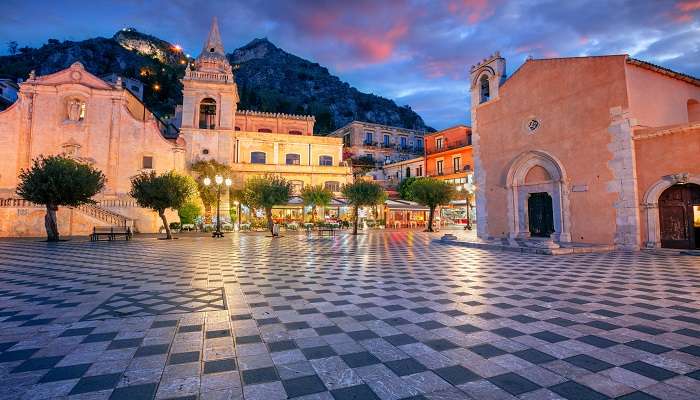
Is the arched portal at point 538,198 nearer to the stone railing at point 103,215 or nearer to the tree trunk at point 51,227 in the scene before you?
the tree trunk at point 51,227

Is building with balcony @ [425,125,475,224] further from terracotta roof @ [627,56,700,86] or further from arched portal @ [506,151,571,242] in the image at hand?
terracotta roof @ [627,56,700,86]

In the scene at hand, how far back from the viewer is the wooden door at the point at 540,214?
1642cm

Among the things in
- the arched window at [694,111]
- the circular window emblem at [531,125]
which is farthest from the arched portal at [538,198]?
the arched window at [694,111]

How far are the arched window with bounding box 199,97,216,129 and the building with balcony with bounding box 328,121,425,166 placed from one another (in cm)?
2056

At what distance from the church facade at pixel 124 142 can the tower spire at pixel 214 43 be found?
0.11 m

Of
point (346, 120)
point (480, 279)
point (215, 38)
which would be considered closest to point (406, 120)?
point (346, 120)

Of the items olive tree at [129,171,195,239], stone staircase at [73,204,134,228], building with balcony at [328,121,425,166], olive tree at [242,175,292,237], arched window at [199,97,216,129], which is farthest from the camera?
building with balcony at [328,121,425,166]

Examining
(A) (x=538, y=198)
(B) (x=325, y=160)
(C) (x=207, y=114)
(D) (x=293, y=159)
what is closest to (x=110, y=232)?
(C) (x=207, y=114)

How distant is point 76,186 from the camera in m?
18.5

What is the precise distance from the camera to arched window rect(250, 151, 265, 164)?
36.5 meters

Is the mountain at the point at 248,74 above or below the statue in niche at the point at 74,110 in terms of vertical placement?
above

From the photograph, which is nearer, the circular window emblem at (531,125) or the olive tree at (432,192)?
the circular window emblem at (531,125)

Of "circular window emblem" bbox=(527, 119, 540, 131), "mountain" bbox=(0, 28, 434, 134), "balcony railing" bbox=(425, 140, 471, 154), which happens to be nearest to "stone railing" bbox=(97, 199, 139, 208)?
"circular window emblem" bbox=(527, 119, 540, 131)

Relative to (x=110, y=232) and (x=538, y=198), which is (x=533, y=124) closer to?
(x=538, y=198)
